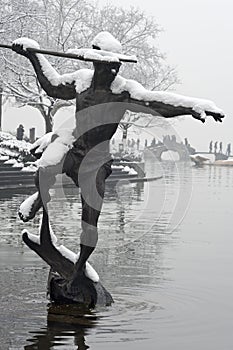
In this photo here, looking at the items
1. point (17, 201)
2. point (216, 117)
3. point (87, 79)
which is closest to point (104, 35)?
point (87, 79)

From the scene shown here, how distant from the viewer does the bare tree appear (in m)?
40.5

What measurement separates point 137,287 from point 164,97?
2.45 m

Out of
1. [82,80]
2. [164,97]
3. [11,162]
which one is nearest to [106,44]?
[82,80]

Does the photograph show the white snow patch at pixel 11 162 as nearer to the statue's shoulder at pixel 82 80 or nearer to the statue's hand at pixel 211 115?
the statue's shoulder at pixel 82 80

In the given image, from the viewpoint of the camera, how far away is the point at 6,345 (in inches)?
249

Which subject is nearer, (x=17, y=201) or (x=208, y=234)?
(x=208, y=234)

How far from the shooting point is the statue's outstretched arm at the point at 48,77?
8.24 m

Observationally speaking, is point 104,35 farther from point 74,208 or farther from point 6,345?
point 74,208

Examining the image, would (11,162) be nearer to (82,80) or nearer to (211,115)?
(82,80)

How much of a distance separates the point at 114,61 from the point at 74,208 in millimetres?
12616

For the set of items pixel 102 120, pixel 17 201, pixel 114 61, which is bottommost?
pixel 17 201

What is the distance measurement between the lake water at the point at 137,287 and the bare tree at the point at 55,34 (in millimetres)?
Answer: 24175

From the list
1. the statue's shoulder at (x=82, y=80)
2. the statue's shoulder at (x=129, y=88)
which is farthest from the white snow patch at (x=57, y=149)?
the statue's shoulder at (x=129, y=88)

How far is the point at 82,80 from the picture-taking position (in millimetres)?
8156
